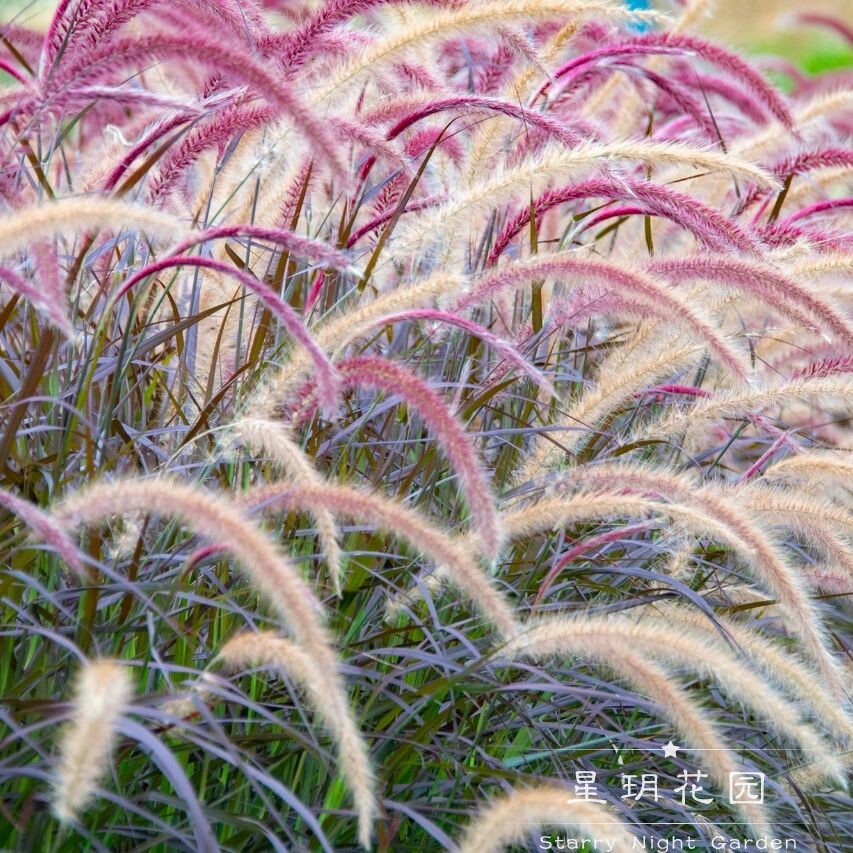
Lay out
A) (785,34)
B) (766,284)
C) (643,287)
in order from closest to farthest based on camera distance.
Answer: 1. (643,287)
2. (766,284)
3. (785,34)

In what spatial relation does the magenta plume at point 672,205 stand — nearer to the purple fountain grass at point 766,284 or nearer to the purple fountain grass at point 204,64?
the purple fountain grass at point 766,284

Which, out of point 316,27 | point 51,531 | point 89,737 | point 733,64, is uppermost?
point 733,64

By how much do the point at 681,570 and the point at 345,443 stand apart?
0.74m

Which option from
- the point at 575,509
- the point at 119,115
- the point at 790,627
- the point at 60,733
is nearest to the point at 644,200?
the point at 575,509

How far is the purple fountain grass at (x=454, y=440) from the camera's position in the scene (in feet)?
5.45

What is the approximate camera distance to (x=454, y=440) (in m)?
1.69

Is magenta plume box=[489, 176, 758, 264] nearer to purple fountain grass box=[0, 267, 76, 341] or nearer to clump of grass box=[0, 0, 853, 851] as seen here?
clump of grass box=[0, 0, 853, 851]

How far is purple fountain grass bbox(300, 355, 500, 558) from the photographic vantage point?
65.4 inches

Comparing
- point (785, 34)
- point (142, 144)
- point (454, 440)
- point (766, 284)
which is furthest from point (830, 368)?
point (785, 34)

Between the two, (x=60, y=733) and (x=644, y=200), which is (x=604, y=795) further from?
(x=644, y=200)

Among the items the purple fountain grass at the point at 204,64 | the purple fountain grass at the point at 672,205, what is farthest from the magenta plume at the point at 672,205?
the purple fountain grass at the point at 204,64

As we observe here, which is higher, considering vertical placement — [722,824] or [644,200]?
[644,200]

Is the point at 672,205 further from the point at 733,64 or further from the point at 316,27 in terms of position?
the point at 733,64

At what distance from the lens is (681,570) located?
8.23 ft
